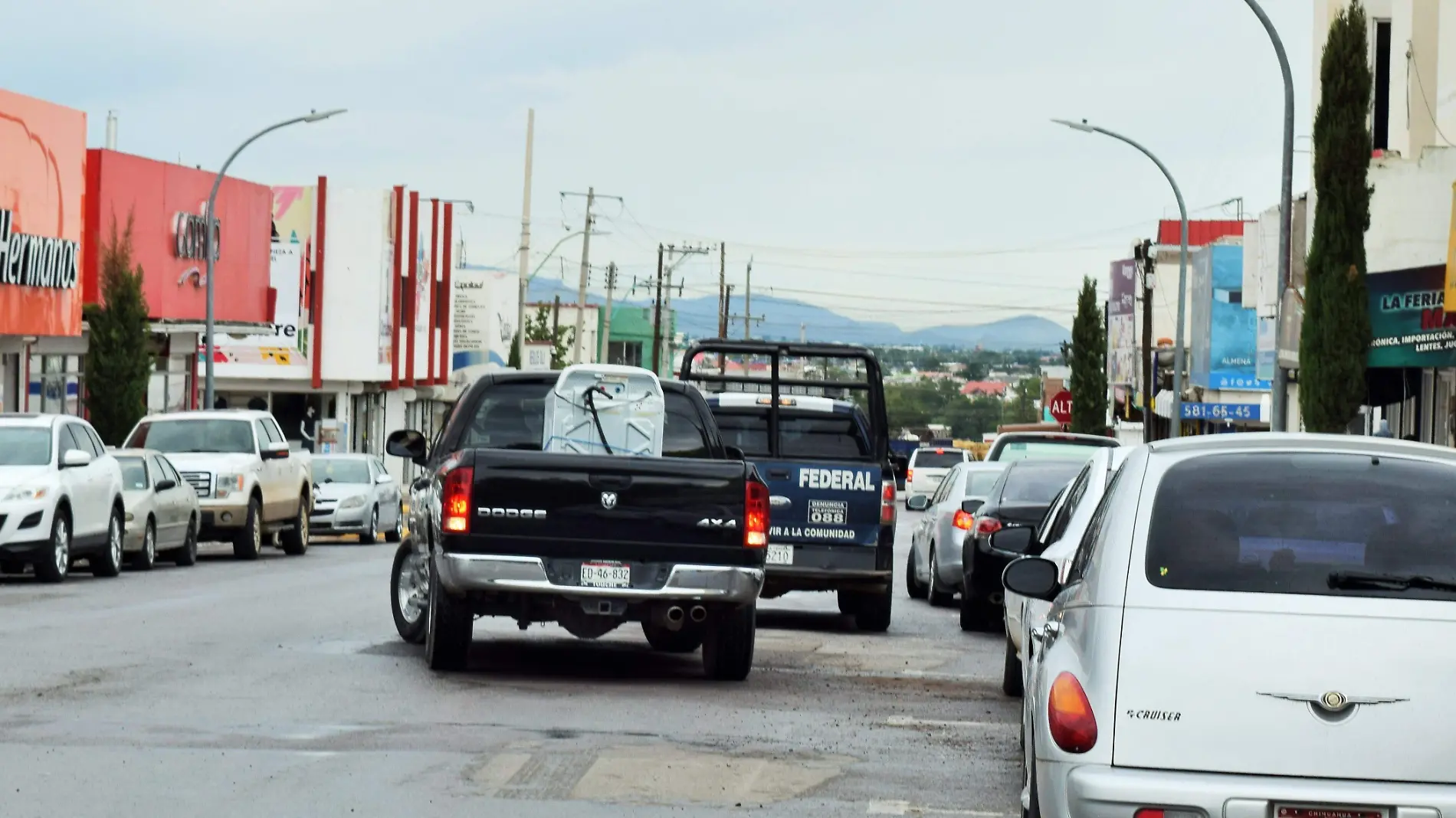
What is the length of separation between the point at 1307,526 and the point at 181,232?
4237 centimetres

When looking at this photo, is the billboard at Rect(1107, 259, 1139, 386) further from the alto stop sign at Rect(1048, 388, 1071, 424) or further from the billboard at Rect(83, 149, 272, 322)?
the billboard at Rect(83, 149, 272, 322)

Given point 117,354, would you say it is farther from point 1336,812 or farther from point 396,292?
point 1336,812

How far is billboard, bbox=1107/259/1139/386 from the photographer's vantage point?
80.9 metres

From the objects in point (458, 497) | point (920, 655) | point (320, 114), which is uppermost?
point (320, 114)

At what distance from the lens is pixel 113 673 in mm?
13008

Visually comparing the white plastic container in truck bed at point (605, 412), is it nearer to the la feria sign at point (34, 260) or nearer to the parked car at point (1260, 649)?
the parked car at point (1260, 649)

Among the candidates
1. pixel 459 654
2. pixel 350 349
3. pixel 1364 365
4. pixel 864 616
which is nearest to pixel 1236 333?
pixel 350 349

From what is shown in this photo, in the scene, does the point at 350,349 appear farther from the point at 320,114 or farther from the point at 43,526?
the point at 43,526

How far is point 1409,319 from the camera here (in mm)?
30328

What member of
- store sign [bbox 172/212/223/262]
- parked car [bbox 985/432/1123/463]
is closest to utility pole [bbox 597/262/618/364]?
store sign [bbox 172/212/223/262]

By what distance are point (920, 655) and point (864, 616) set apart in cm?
256

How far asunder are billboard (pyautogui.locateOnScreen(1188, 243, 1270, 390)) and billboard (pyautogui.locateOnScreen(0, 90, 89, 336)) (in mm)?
31278

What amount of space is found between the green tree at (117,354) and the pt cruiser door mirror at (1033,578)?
114ft

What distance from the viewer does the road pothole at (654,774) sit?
8.97m
